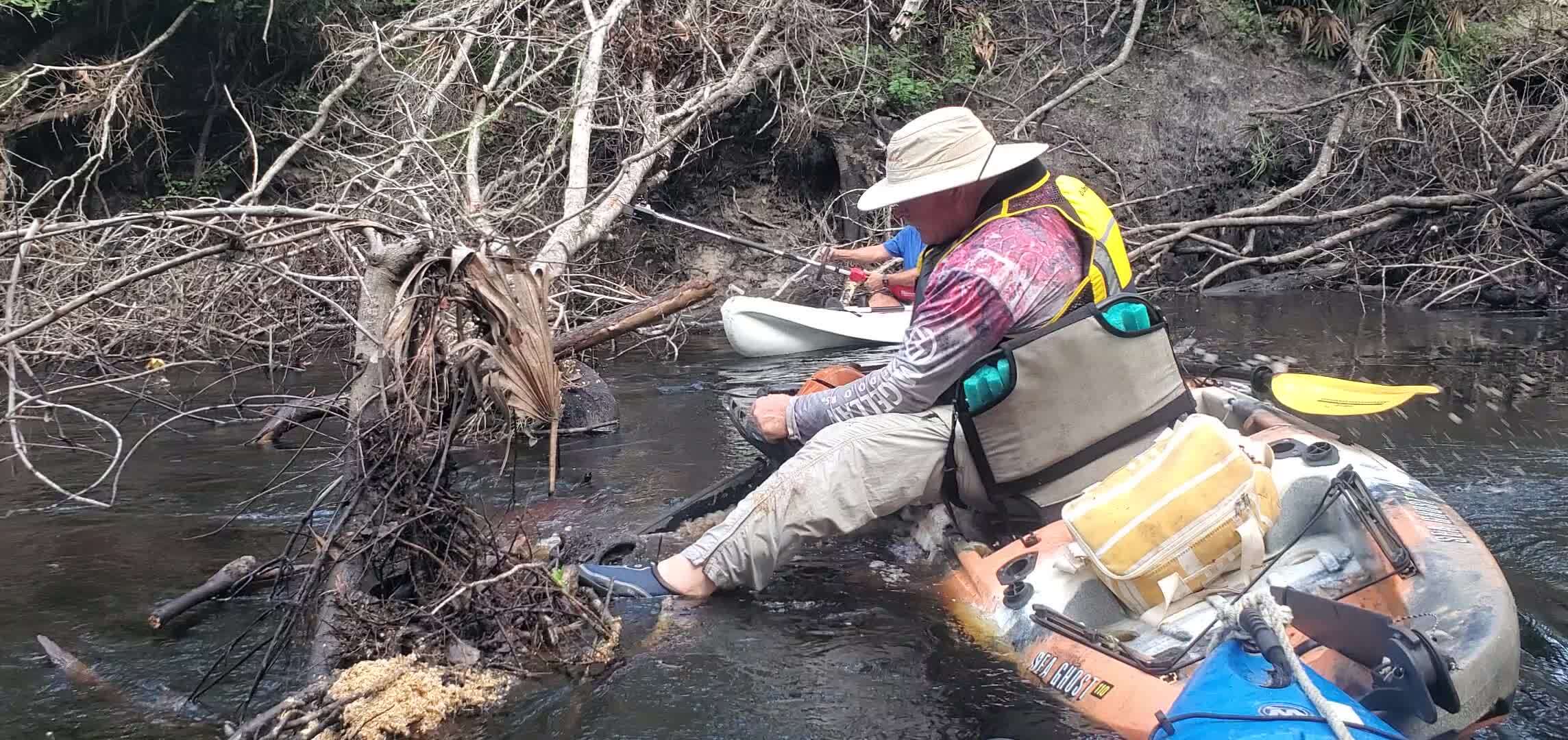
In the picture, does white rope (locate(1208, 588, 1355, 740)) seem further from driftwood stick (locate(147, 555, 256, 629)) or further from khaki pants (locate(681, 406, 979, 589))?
driftwood stick (locate(147, 555, 256, 629))

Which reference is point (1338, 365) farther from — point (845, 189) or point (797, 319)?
→ point (845, 189)

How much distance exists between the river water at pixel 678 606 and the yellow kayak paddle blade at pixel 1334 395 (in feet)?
2.19

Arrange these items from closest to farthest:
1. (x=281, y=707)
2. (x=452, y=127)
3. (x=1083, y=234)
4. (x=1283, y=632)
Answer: (x=1283, y=632) < (x=281, y=707) < (x=1083, y=234) < (x=452, y=127)

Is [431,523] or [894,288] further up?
[431,523]

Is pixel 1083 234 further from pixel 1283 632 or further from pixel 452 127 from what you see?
pixel 452 127

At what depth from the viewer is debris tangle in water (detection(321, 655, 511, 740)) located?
279 centimetres

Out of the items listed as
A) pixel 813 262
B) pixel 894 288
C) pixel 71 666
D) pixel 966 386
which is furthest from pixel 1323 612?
pixel 813 262

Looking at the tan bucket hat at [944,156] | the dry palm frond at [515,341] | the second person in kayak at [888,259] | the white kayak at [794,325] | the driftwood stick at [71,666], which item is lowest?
the white kayak at [794,325]

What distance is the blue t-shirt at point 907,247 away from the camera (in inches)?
339

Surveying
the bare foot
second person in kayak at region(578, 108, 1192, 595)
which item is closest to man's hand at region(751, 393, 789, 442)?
second person in kayak at region(578, 108, 1192, 595)

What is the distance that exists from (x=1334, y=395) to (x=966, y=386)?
4.89ft

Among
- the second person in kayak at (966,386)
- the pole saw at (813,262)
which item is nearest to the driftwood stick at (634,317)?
the second person in kayak at (966,386)

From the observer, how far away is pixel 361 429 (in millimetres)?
3197

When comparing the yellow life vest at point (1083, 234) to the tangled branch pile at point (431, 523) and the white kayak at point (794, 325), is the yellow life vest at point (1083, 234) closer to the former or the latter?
the tangled branch pile at point (431, 523)
